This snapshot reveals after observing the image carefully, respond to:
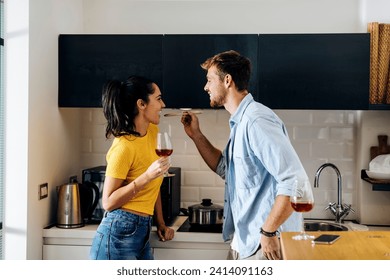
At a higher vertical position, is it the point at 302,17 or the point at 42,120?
the point at 302,17

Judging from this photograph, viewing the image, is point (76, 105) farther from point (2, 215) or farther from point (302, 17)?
point (302, 17)

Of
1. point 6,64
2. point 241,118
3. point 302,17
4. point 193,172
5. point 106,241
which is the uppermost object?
point 302,17

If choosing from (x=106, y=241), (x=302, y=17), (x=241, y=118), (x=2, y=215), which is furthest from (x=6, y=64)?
(x=302, y=17)

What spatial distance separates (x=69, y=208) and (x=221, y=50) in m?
1.07

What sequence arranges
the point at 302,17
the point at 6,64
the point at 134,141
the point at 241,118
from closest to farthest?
the point at 241,118 < the point at 134,141 < the point at 6,64 < the point at 302,17

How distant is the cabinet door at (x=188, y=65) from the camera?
2766 millimetres

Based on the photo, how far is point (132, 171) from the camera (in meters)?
2.31

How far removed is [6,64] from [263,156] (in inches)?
50.2

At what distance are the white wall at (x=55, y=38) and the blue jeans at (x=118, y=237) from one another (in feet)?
1.52

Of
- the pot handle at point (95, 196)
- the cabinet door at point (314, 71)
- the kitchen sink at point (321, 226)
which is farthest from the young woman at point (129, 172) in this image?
the kitchen sink at point (321, 226)

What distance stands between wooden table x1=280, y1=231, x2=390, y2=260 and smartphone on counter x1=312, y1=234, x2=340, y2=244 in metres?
0.01

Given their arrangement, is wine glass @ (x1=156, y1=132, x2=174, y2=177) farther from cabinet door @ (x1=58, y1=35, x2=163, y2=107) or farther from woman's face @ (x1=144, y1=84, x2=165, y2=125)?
cabinet door @ (x1=58, y1=35, x2=163, y2=107)

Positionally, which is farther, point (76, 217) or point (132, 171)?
point (76, 217)

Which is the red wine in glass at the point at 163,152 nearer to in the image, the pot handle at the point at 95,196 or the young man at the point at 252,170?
the young man at the point at 252,170
